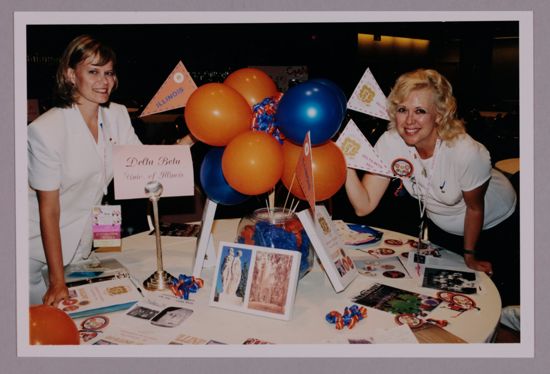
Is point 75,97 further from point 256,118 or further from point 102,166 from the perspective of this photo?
point 256,118

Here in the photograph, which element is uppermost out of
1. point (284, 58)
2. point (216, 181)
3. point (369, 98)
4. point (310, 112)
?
point (284, 58)

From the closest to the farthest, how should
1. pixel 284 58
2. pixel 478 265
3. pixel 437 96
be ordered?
pixel 478 265, pixel 437 96, pixel 284 58

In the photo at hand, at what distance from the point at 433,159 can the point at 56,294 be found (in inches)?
69.9

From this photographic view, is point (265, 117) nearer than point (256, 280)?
No

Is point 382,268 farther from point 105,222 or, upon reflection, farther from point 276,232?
point 105,222

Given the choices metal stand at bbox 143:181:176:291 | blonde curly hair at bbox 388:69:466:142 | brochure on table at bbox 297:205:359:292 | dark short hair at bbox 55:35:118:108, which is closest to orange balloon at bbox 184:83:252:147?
metal stand at bbox 143:181:176:291

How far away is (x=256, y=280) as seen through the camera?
151 centimetres

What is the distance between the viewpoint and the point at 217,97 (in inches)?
60.9

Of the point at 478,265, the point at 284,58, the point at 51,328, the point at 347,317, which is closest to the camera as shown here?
the point at 51,328

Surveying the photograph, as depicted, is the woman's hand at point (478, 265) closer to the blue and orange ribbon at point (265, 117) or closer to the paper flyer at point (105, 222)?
the blue and orange ribbon at point (265, 117)

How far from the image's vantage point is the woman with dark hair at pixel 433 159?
2.19 metres

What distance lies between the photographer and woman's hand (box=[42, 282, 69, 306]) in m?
1.57

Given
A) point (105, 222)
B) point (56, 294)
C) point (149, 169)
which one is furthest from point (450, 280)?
point (56, 294)

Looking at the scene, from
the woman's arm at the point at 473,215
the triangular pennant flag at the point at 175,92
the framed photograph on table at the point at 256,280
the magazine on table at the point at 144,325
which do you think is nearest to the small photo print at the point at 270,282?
the framed photograph on table at the point at 256,280
